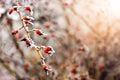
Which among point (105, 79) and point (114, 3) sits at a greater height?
point (114, 3)

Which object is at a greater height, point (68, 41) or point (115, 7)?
point (115, 7)

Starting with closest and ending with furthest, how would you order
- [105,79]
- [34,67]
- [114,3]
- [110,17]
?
[34,67] → [105,79] → [110,17] → [114,3]

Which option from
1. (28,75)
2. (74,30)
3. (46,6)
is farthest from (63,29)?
(28,75)

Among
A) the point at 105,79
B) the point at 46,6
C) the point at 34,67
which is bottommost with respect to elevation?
the point at 105,79

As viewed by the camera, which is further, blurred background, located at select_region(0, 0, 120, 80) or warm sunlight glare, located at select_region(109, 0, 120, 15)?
warm sunlight glare, located at select_region(109, 0, 120, 15)

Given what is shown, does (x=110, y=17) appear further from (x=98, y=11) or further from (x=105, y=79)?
(x=105, y=79)

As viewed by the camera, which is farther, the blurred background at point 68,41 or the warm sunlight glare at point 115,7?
the warm sunlight glare at point 115,7

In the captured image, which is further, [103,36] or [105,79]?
[103,36]

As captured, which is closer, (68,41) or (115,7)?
(68,41)
